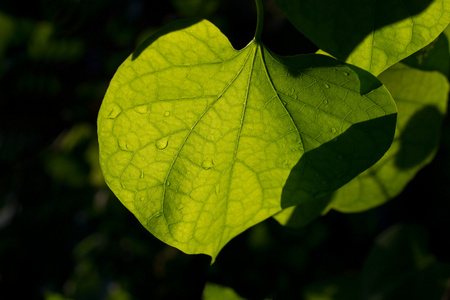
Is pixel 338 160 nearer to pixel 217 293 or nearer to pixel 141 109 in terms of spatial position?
pixel 141 109

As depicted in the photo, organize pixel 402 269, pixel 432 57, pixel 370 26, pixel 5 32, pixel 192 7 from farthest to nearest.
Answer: pixel 5 32, pixel 192 7, pixel 402 269, pixel 432 57, pixel 370 26

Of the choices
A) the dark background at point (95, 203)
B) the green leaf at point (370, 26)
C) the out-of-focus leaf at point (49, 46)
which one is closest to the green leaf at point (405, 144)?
the green leaf at point (370, 26)

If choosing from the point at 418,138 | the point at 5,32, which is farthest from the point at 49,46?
the point at 418,138

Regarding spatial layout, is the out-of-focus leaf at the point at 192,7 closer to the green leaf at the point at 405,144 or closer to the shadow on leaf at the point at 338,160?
the green leaf at the point at 405,144

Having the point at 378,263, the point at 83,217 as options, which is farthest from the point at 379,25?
the point at 83,217

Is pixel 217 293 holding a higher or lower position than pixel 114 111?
lower

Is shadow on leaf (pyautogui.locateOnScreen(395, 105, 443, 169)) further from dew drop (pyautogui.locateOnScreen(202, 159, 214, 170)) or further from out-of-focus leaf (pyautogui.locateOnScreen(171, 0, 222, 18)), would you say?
out-of-focus leaf (pyautogui.locateOnScreen(171, 0, 222, 18))

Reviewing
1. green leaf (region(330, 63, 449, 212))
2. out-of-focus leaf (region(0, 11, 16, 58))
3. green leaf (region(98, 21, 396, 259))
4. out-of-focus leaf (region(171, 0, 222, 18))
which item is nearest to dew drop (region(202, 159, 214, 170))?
green leaf (region(98, 21, 396, 259))
